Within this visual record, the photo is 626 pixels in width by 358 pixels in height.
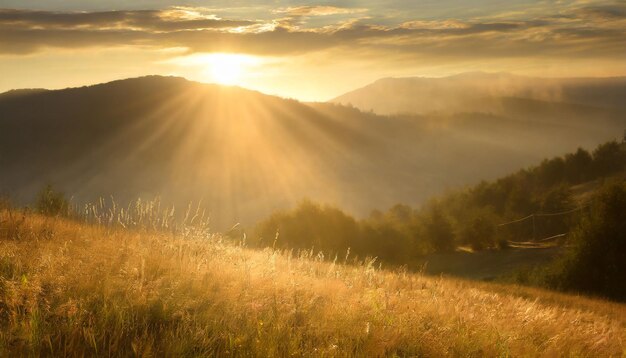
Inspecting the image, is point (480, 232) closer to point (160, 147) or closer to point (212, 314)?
point (212, 314)

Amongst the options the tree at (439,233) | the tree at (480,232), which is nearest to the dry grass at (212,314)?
the tree at (480,232)

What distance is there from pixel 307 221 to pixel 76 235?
3027cm

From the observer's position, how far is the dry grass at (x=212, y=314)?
186 inches

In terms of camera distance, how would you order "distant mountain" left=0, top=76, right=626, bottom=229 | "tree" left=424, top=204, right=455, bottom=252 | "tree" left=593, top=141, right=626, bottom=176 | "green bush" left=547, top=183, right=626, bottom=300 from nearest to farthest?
"green bush" left=547, top=183, right=626, bottom=300
"tree" left=424, top=204, right=455, bottom=252
"tree" left=593, top=141, right=626, bottom=176
"distant mountain" left=0, top=76, right=626, bottom=229

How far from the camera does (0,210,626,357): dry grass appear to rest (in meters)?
4.73

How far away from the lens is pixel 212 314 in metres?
5.49

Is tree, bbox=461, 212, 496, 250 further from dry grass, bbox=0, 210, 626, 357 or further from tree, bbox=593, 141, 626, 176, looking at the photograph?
dry grass, bbox=0, 210, 626, 357

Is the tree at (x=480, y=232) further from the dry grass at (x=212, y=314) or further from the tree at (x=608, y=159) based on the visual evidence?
the dry grass at (x=212, y=314)

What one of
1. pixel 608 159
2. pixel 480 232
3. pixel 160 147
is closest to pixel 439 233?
pixel 480 232

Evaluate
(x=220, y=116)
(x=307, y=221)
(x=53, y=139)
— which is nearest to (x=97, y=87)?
(x=53, y=139)

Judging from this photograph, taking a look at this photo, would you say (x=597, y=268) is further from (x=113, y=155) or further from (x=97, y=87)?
(x=97, y=87)

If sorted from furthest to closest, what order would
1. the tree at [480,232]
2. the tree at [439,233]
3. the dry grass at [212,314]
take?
1. the tree at [439,233]
2. the tree at [480,232]
3. the dry grass at [212,314]

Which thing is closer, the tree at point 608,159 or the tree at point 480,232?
the tree at point 480,232

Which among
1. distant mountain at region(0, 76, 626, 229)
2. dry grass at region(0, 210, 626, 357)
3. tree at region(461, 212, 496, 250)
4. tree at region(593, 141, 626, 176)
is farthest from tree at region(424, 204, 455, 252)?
distant mountain at region(0, 76, 626, 229)
